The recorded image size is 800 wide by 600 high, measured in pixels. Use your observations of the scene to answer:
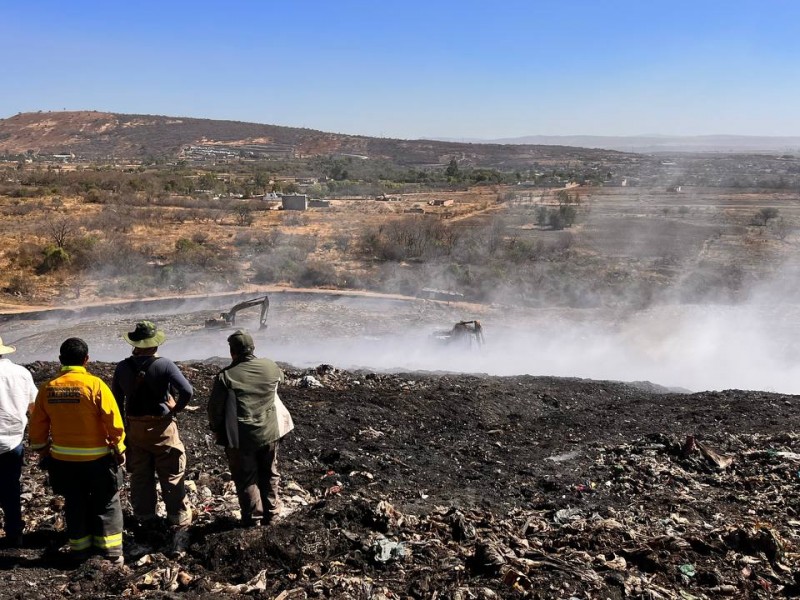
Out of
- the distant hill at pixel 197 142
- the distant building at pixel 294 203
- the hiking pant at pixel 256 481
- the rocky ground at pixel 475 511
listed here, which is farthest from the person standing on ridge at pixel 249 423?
the distant hill at pixel 197 142

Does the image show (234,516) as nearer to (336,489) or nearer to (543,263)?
(336,489)

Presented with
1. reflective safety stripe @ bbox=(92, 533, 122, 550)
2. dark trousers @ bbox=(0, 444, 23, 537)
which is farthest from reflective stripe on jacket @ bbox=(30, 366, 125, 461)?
reflective safety stripe @ bbox=(92, 533, 122, 550)

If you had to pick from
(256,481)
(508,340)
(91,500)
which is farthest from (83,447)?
(508,340)

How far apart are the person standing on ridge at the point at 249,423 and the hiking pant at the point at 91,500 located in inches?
26.4

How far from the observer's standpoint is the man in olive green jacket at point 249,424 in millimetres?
4117

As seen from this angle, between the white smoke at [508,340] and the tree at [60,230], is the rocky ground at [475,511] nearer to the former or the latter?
the white smoke at [508,340]

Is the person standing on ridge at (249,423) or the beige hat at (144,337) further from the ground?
the beige hat at (144,337)

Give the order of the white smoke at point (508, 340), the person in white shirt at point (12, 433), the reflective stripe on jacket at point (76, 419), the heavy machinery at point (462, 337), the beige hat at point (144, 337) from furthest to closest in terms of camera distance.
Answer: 1. the heavy machinery at point (462, 337)
2. the white smoke at point (508, 340)
3. the beige hat at point (144, 337)
4. the person in white shirt at point (12, 433)
5. the reflective stripe on jacket at point (76, 419)

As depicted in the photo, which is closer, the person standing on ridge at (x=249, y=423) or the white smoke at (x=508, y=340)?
the person standing on ridge at (x=249, y=423)

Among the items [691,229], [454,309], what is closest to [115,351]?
[454,309]

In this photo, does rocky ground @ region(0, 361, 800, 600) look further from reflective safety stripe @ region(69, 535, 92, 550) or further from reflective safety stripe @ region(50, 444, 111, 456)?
reflective safety stripe @ region(50, 444, 111, 456)

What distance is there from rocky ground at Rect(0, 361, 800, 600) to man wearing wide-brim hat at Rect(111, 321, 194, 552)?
0.28 m

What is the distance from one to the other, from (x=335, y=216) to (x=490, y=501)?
99.1 feet

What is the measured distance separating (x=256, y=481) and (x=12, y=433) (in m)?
1.52
